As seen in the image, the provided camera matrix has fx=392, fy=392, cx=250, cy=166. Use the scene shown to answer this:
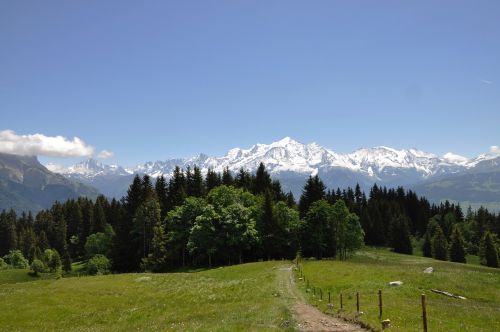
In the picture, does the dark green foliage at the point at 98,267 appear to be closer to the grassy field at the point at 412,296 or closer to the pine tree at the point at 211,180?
the pine tree at the point at 211,180

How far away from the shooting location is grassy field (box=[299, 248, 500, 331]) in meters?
24.1

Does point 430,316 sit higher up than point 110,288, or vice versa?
point 430,316

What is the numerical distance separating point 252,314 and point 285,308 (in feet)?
10.4

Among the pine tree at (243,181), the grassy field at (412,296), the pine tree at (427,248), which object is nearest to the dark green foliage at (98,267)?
the pine tree at (243,181)

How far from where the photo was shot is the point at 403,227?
13612 cm

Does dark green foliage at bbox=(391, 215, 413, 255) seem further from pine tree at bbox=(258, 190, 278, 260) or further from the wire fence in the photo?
the wire fence

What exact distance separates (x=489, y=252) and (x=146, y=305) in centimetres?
11377

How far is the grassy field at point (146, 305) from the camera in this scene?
28.8 metres

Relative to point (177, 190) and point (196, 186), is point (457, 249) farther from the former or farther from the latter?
point (177, 190)

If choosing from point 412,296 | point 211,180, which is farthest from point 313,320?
point 211,180

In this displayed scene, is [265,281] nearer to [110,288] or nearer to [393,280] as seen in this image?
[393,280]

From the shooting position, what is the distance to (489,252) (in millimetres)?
117875

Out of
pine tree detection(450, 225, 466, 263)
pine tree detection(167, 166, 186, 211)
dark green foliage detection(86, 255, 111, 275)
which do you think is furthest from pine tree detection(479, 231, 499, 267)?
dark green foliage detection(86, 255, 111, 275)

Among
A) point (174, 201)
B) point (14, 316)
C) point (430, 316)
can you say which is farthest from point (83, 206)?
point (430, 316)
